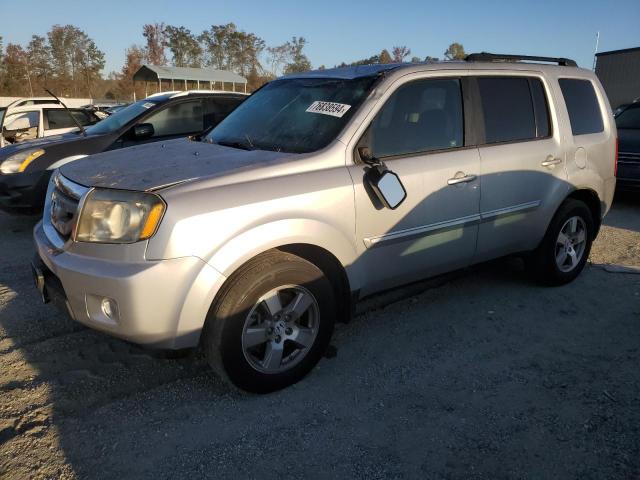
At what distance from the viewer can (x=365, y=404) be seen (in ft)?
9.16

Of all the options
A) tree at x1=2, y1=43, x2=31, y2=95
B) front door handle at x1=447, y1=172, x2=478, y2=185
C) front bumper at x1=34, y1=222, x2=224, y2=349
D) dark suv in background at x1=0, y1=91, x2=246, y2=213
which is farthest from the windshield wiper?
tree at x1=2, y1=43, x2=31, y2=95

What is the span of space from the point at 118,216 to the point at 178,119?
4583mm

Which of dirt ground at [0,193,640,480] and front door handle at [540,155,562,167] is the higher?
front door handle at [540,155,562,167]

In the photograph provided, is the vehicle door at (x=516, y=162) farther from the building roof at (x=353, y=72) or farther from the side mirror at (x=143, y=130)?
the side mirror at (x=143, y=130)

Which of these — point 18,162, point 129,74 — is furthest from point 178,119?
point 129,74

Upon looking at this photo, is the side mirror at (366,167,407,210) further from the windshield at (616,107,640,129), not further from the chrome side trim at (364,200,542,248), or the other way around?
the windshield at (616,107,640,129)

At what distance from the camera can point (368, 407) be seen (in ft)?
9.07

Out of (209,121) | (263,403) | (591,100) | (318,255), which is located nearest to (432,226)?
(318,255)

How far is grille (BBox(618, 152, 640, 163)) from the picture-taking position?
25.9 ft

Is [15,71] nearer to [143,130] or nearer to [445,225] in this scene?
[143,130]

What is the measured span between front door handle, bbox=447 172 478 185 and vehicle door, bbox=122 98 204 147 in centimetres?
403

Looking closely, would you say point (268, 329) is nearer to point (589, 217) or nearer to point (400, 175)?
point (400, 175)

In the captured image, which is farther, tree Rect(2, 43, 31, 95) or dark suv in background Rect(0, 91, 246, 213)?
tree Rect(2, 43, 31, 95)

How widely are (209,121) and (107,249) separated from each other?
344 cm
